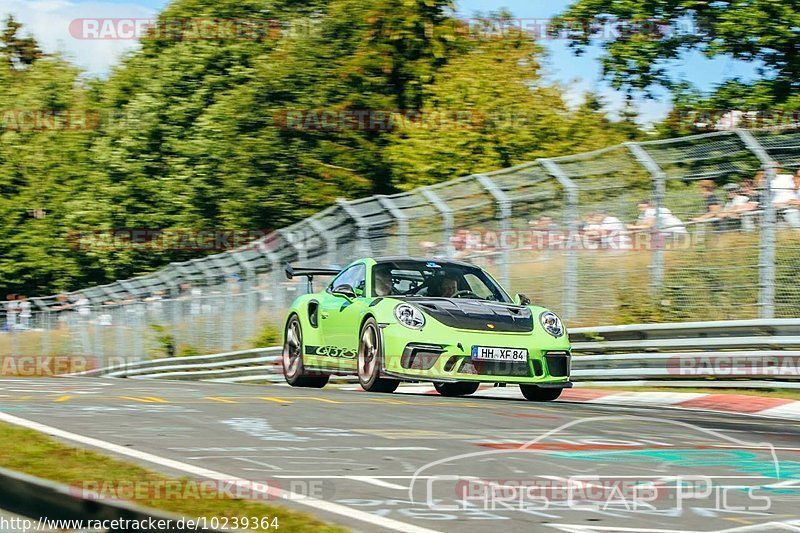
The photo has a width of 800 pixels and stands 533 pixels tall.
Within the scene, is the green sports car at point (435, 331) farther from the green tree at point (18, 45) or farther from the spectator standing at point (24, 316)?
the green tree at point (18, 45)

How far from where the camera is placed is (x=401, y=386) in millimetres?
16375

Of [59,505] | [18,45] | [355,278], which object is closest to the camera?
[59,505]

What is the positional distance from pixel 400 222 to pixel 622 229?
3707 mm

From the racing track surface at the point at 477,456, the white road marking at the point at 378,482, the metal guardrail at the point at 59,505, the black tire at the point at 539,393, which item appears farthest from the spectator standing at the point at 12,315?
the metal guardrail at the point at 59,505

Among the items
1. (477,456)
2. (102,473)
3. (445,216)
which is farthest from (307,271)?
(102,473)

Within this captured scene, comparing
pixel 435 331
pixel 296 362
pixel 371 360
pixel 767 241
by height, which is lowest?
pixel 296 362

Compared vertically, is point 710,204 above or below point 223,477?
above

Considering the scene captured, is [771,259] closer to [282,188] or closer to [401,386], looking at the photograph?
[401,386]

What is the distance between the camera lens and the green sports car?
38.9 ft

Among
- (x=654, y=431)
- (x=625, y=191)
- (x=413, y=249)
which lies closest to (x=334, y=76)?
(x=413, y=249)

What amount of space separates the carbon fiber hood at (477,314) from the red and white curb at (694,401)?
103 cm

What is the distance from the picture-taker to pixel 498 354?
11875mm

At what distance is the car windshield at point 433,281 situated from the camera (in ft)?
43.0

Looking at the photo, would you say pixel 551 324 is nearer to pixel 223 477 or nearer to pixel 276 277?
pixel 223 477
